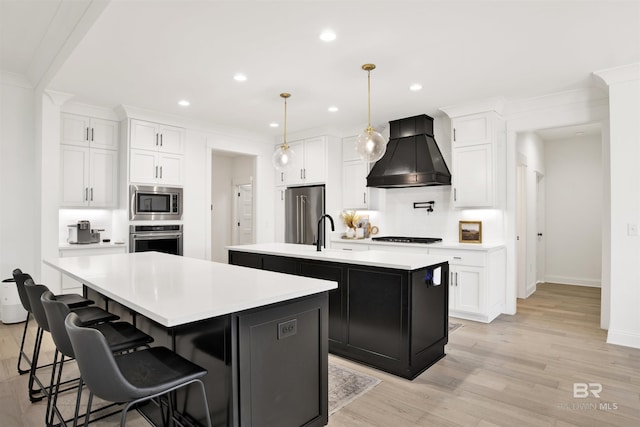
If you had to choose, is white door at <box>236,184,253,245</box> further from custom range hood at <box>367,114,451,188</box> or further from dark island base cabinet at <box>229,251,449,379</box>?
dark island base cabinet at <box>229,251,449,379</box>

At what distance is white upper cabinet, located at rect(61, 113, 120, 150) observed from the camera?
182 inches

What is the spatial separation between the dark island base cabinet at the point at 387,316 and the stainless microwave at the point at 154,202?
2.86 m

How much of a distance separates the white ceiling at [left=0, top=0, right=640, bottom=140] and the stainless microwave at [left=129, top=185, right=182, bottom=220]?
3.91 feet

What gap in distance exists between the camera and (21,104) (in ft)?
14.4

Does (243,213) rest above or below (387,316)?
above

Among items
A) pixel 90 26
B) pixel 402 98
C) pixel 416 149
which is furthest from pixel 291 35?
pixel 416 149

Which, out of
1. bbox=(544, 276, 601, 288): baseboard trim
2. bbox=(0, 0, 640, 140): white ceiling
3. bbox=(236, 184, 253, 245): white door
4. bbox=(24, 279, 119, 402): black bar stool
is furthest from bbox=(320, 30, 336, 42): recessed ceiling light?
bbox=(544, 276, 601, 288): baseboard trim

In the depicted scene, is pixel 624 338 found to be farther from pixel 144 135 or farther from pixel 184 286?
pixel 144 135

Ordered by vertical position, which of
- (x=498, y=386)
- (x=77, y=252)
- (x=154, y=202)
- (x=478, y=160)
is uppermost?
(x=478, y=160)

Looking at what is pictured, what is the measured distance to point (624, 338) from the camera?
354cm

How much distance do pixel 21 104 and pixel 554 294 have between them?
7.90m

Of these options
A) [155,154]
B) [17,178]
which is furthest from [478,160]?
[17,178]

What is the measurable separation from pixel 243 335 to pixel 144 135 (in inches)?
169

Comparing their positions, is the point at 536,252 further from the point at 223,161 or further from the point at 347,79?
the point at 223,161
